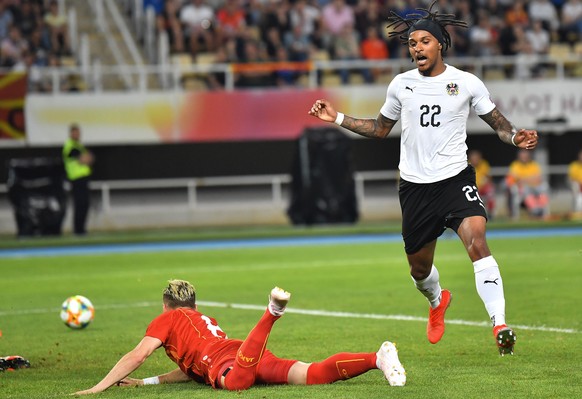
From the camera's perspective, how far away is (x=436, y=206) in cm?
938

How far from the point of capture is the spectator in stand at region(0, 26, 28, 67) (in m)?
27.7

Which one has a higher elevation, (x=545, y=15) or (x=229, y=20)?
(x=229, y=20)

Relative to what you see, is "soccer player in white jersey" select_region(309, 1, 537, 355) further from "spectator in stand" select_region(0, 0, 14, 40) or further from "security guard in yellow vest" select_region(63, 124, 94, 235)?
"spectator in stand" select_region(0, 0, 14, 40)

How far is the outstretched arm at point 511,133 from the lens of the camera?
911 cm

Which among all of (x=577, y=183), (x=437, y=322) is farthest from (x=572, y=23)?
(x=437, y=322)

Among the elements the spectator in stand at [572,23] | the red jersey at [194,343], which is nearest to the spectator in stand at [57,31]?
the spectator in stand at [572,23]

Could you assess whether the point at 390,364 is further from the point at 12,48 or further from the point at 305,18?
the point at 305,18

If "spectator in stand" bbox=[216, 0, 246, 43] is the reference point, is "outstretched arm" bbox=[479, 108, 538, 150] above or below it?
below

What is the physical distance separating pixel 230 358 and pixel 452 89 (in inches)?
112

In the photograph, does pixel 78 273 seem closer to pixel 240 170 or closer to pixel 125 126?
pixel 125 126

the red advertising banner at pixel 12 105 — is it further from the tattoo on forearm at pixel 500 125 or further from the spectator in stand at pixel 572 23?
the tattoo on forearm at pixel 500 125

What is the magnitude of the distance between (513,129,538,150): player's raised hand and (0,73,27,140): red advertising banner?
18.8 meters

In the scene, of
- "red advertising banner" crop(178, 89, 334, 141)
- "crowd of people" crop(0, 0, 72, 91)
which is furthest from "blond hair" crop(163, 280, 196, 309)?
"red advertising banner" crop(178, 89, 334, 141)

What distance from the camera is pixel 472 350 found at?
10.1m
